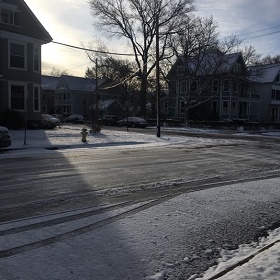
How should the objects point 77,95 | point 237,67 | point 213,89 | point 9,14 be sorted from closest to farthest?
point 9,14, point 237,67, point 213,89, point 77,95

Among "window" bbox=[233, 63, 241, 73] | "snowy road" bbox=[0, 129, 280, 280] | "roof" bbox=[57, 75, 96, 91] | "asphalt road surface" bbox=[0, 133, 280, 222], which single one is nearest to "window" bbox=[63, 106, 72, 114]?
"roof" bbox=[57, 75, 96, 91]

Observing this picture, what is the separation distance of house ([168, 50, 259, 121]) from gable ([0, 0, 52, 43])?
19.9m

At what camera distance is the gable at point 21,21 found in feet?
91.8

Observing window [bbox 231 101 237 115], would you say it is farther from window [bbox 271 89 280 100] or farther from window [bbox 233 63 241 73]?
window [bbox 271 89 280 100]

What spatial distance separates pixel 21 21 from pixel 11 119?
820 cm

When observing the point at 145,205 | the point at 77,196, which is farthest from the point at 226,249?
the point at 77,196

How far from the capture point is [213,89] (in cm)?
5716

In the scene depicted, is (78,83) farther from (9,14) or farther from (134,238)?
(134,238)

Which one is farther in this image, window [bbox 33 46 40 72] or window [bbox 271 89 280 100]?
window [bbox 271 89 280 100]

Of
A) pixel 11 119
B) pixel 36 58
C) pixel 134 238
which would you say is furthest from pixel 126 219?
pixel 36 58

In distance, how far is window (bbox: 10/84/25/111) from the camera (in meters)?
28.6

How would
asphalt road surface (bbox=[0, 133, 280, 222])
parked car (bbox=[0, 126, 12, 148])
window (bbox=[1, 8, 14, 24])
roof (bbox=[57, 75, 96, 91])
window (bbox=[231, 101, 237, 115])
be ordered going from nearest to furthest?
asphalt road surface (bbox=[0, 133, 280, 222]) → parked car (bbox=[0, 126, 12, 148]) → window (bbox=[1, 8, 14, 24]) → window (bbox=[231, 101, 237, 115]) → roof (bbox=[57, 75, 96, 91])

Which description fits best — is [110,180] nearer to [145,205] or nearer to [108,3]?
[145,205]

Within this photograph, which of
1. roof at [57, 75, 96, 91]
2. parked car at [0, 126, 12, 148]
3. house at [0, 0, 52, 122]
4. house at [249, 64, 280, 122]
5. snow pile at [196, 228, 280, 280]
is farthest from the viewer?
roof at [57, 75, 96, 91]
